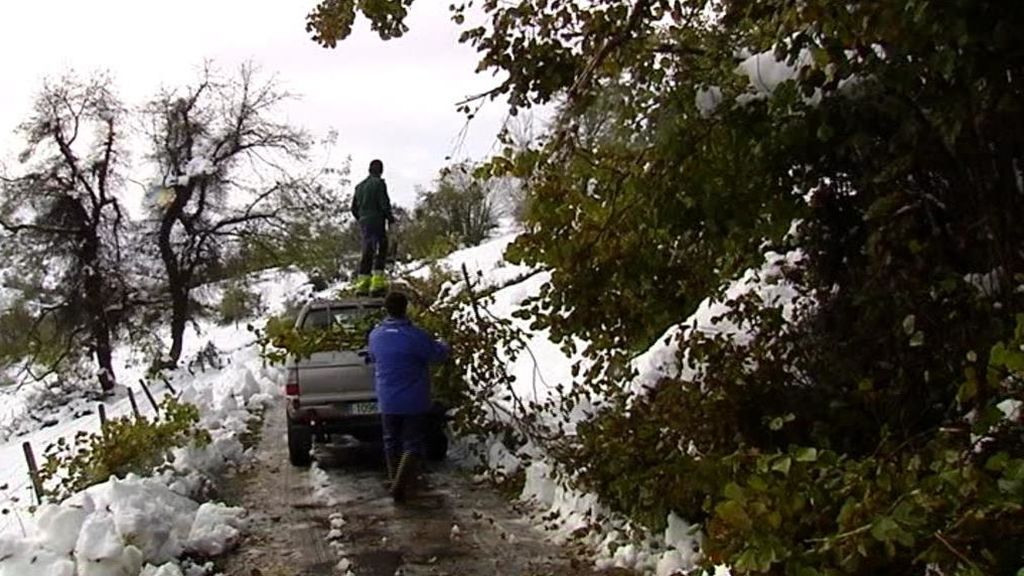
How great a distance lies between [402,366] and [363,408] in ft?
4.82

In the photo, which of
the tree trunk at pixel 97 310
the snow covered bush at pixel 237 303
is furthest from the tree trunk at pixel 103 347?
the snow covered bush at pixel 237 303

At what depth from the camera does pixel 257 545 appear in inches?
287

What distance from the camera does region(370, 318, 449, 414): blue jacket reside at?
856cm

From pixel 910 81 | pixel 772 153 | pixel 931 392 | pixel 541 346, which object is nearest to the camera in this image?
pixel 910 81

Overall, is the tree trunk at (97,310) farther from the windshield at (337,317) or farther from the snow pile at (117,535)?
the snow pile at (117,535)

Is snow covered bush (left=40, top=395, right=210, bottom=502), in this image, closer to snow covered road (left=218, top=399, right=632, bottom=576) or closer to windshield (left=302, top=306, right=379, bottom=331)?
snow covered road (left=218, top=399, right=632, bottom=576)

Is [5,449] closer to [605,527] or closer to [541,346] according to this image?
[541,346]

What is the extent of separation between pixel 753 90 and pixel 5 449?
25.8 meters

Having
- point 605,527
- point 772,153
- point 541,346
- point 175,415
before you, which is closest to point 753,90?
point 772,153

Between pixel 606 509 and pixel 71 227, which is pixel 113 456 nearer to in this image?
pixel 606 509

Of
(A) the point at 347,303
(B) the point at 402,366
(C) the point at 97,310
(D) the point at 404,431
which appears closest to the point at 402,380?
(B) the point at 402,366

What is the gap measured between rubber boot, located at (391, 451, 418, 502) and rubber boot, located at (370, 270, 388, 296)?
493cm

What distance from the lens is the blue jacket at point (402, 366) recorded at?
337 inches

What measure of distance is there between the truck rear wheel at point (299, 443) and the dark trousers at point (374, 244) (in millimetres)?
5169
